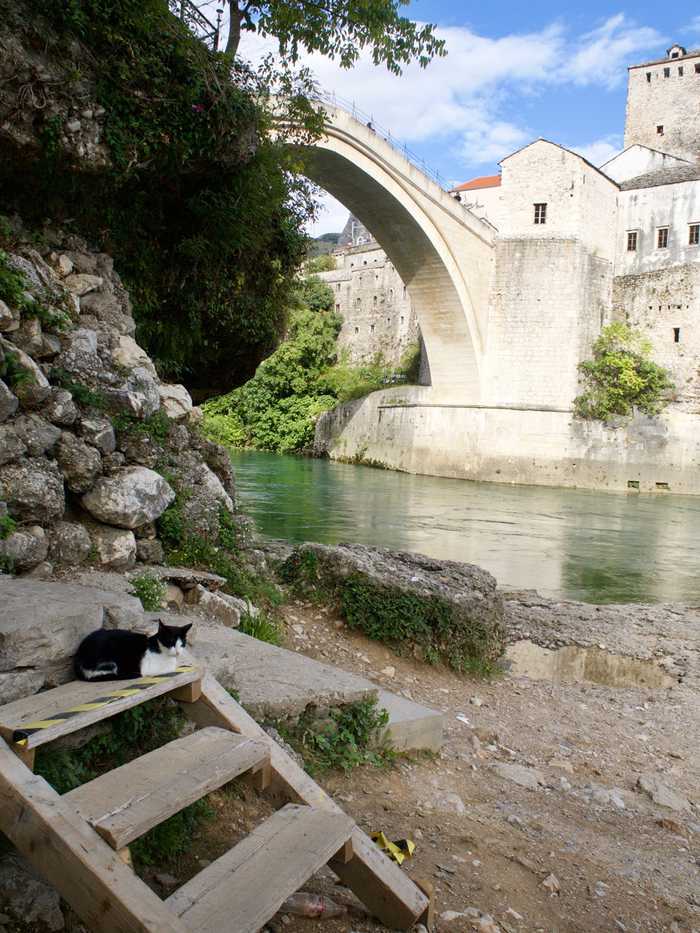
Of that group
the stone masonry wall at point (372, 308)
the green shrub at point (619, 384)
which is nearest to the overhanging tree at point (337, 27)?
the green shrub at point (619, 384)

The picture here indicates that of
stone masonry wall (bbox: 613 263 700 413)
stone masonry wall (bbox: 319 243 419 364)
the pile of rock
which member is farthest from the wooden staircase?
stone masonry wall (bbox: 319 243 419 364)

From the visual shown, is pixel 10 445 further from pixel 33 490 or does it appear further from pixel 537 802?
pixel 537 802

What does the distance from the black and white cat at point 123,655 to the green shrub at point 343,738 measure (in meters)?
0.71

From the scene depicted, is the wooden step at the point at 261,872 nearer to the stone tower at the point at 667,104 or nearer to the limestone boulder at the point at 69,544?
the limestone boulder at the point at 69,544

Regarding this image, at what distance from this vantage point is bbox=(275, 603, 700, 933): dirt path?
2.39 metres

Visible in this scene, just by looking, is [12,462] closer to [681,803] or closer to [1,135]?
[1,135]

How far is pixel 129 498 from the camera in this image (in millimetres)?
4168

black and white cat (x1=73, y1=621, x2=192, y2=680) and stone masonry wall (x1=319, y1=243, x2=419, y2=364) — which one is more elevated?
stone masonry wall (x1=319, y1=243, x2=419, y2=364)

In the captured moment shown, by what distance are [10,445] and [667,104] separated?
44.1m

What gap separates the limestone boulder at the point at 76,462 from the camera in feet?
13.0

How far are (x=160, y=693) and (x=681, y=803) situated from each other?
2.38 metres

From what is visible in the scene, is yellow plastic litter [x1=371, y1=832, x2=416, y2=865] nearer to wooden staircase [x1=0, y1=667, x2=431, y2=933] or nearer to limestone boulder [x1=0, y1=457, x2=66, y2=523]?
wooden staircase [x1=0, y1=667, x2=431, y2=933]

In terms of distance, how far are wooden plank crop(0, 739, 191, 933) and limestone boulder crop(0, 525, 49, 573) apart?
176cm

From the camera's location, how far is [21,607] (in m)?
2.60
